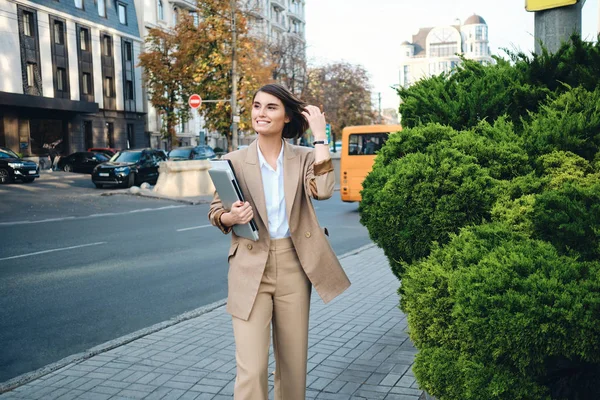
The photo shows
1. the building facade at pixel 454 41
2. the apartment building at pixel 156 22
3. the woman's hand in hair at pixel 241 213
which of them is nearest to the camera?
the woman's hand in hair at pixel 241 213

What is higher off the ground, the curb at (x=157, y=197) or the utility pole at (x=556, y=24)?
the utility pole at (x=556, y=24)

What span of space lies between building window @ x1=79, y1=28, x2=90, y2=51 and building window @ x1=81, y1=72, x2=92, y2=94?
71.6 inches

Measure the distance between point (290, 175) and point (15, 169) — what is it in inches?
1047

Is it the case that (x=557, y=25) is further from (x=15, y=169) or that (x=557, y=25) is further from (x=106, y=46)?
(x=106, y=46)

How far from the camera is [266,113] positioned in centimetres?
316

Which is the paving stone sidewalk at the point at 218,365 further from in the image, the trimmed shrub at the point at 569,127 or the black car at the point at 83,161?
the black car at the point at 83,161

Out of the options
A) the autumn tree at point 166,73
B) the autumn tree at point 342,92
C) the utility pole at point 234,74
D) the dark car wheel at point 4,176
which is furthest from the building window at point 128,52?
the dark car wheel at point 4,176

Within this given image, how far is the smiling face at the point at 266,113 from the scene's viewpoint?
10.4 ft

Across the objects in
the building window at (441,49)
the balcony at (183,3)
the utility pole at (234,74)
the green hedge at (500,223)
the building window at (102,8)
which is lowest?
the green hedge at (500,223)

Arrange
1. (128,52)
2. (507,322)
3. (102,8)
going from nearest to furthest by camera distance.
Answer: (507,322) < (102,8) < (128,52)

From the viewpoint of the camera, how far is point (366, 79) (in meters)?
60.3

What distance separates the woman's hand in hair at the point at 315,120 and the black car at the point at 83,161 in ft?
113

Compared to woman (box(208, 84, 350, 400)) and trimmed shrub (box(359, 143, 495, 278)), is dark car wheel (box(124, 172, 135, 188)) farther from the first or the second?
woman (box(208, 84, 350, 400))

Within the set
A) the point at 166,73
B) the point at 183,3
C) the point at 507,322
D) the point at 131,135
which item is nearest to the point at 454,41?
the point at 183,3
